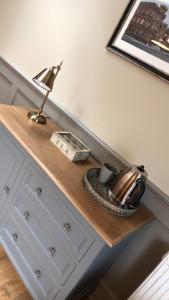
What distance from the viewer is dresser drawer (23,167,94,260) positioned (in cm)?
113

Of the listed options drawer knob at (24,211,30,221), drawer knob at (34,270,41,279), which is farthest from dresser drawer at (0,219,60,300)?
drawer knob at (24,211,30,221)

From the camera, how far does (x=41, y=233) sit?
1314mm

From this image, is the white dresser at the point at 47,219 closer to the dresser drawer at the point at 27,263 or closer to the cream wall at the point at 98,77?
the dresser drawer at the point at 27,263

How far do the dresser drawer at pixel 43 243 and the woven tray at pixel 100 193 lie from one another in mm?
282

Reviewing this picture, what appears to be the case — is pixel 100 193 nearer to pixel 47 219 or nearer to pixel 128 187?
pixel 128 187

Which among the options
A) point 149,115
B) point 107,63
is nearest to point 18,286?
point 149,115

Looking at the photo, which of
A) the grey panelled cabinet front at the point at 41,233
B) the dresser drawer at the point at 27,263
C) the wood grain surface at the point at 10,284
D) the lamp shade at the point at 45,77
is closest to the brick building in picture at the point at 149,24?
the lamp shade at the point at 45,77

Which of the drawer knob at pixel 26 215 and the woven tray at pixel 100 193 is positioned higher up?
the woven tray at pixel 100 193

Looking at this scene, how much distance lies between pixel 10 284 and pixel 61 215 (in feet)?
1.98

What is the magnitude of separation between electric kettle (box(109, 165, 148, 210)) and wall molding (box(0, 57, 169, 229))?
17cm

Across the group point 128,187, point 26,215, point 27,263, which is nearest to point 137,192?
point 128,187

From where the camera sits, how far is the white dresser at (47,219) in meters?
1.12

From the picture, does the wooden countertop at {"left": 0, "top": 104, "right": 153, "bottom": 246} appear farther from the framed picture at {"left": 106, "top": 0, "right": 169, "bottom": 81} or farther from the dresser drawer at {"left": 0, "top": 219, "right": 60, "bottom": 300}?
the framed picture at {"left": 106, "top": 0, "right": 169, "bottom": 81}

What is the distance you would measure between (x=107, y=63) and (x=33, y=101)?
0.69 metres
